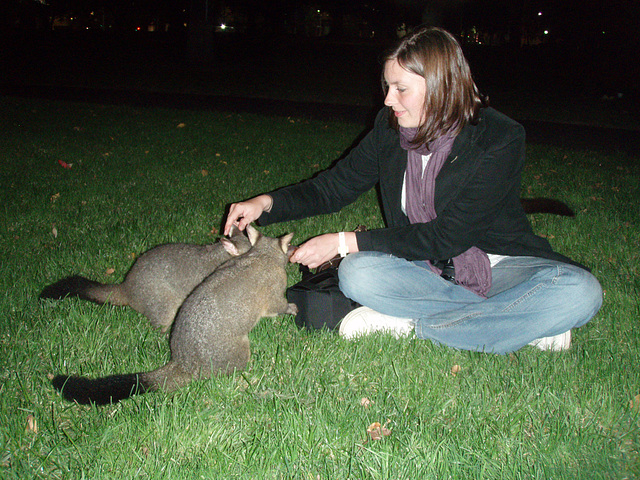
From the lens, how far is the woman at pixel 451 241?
372 centimetres

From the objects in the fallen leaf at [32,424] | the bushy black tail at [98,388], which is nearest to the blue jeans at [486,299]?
the bushy black tail at [98,388]

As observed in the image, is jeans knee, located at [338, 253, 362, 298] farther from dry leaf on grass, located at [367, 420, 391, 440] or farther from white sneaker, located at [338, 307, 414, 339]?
dry leaf on grass, located at [367, 420, 391, 440]

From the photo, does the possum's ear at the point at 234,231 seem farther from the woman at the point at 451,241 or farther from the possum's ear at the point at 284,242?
the possum's ear at the point at 284,242

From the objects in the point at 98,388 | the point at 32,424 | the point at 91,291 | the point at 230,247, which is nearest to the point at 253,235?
the point at 230,247

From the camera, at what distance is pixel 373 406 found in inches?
128

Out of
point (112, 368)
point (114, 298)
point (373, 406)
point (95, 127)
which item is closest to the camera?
point (373, 406)

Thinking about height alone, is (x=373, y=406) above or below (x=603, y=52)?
below

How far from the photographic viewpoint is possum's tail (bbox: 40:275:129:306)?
4207 mm

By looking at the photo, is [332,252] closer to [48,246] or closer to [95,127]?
[48,246]

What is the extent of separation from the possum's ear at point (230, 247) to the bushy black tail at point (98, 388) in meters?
1.12

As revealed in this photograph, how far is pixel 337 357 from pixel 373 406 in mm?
572

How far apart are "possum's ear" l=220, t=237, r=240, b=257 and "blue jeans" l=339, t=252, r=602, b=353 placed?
83 cm

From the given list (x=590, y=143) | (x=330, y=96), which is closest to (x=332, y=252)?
(x=590, y=143)

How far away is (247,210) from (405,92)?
4.98 feet
